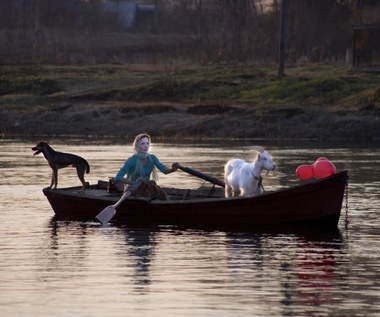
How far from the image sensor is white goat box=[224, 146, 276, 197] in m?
21.3

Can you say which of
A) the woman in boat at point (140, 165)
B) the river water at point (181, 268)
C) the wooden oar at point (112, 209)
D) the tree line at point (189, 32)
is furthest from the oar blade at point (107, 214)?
the tree line at point (189, 32)

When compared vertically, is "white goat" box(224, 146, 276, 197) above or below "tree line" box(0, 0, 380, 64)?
below

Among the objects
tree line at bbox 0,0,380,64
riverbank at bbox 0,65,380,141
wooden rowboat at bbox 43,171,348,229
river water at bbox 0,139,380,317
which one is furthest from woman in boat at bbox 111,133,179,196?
tree line at bbox 0,0,380,64

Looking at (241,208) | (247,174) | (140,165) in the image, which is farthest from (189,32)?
(241,208)

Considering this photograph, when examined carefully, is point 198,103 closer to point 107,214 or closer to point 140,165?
point 140,165

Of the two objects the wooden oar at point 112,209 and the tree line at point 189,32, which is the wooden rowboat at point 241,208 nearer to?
the wooden oar at point 112,209

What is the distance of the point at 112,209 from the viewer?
22078mm

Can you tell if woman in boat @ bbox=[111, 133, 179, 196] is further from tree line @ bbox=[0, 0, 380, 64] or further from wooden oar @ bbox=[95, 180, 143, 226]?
tree line @ bbox=[0, 0, 380, 64]

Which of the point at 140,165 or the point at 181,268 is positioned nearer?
the point at 181,268

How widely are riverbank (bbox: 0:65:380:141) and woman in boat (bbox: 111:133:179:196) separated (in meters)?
25.5

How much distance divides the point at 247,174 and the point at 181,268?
464 centimetres

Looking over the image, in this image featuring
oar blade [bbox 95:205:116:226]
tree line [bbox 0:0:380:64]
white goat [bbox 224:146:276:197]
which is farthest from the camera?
tree line [bbox 0:0:380:64]

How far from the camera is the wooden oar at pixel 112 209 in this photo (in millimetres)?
22078

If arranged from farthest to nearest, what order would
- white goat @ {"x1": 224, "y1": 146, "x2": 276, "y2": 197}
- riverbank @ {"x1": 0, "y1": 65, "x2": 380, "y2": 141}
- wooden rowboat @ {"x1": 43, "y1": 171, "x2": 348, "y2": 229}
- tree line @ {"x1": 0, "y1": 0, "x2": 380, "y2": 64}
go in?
1. tree line @ {"x1": 0, "y1": 0, "x2": 380, "y2": 64}
2. riverbank @ {"x1": 0, "y1": 65, "x2": 380, "y2": 141}
3. white goat @ {"x1": 224, "y1": 146, "x2": 276, "y2": 197}
4. wooden rowboat @ {"x1": 43, "y1": 171, "x2": 348, "y2": 229}
